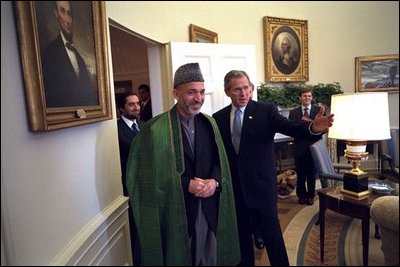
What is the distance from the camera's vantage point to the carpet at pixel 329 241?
0.61m

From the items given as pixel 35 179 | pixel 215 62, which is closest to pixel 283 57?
Result: pixel 215 62

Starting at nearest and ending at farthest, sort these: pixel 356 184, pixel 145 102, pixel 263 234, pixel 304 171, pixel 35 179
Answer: pixel 35 179 → pixel 145 102 → pixel 263 234 → pixel 356 184 → pixel 304 171

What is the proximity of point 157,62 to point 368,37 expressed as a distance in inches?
28.2

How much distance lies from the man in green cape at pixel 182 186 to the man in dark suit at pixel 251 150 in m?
0.24

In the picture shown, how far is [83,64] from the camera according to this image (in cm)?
48

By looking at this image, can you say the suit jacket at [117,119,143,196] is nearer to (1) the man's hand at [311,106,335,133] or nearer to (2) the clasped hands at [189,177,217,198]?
(2) the clasped hands at [189,177,217,198]

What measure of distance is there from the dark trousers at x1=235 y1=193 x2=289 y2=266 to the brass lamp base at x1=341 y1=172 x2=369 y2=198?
1.27 feet

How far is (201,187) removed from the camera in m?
0.64

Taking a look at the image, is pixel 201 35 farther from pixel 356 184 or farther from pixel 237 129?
pixel 356 184

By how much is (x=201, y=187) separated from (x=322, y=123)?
1.23ft

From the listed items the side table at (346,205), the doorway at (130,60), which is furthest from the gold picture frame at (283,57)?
the doorway at (130,60)

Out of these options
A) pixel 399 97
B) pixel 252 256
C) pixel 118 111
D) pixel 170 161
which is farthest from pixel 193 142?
pixel 399 97

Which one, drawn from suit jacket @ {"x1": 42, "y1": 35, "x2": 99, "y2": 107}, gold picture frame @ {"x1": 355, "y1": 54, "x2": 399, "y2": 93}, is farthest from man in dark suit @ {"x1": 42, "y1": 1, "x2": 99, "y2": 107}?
gold picture frame @ {"x1": 355, "y1": 54, "x2": 399, "y2": 93}

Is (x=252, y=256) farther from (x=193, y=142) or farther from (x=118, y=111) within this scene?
(x=118, y=111)
